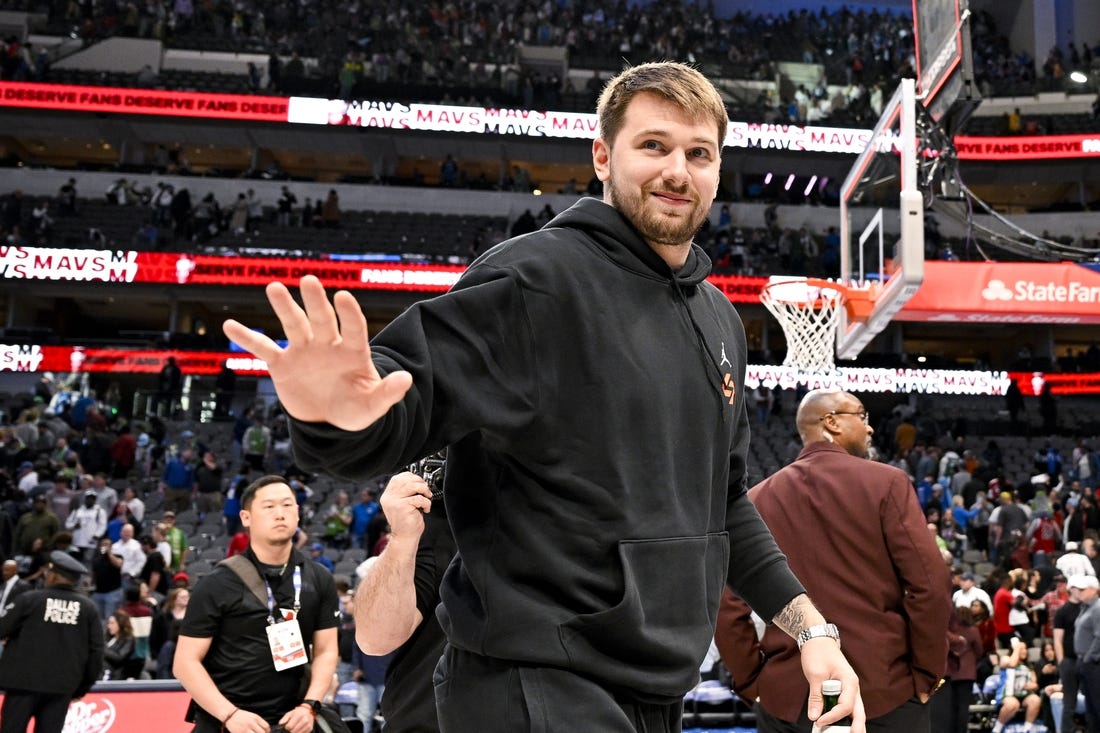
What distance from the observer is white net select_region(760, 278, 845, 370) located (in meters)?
10.3

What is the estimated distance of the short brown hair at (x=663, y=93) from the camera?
2.13m

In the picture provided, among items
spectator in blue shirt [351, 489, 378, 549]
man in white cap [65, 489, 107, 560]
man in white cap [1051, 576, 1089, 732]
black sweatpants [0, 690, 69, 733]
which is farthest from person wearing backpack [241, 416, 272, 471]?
man in white cap [1051, 576, 1089, 732]

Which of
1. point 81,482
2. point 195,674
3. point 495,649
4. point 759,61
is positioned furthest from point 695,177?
point 759,61

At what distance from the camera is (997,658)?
1106cm

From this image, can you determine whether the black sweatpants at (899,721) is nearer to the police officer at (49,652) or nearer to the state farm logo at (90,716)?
the police officer at (49,652)

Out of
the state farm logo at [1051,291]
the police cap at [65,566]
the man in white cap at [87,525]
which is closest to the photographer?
the police cap at [65,566]

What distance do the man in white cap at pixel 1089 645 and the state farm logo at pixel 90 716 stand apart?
7.31 meters

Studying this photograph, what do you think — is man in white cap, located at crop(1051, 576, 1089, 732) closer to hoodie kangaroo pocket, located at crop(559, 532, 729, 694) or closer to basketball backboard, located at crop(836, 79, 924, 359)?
basketball backboard, located at crop(836, 79, 924, 359)

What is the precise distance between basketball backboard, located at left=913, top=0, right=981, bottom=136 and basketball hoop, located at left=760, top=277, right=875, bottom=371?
1717 mm

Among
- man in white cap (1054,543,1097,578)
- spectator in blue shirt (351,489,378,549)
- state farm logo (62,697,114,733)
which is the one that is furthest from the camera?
spectator in blue shirt (351,489,378,549)

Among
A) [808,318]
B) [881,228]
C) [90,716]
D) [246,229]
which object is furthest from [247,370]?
[90,716]

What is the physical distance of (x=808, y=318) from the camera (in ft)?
34.3

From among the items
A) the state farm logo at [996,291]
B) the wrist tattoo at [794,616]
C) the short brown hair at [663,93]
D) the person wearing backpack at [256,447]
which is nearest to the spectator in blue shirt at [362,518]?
the person wearing backpack at [256,447]

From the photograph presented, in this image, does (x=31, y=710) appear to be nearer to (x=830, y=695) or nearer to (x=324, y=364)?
(x=830, y=695)
